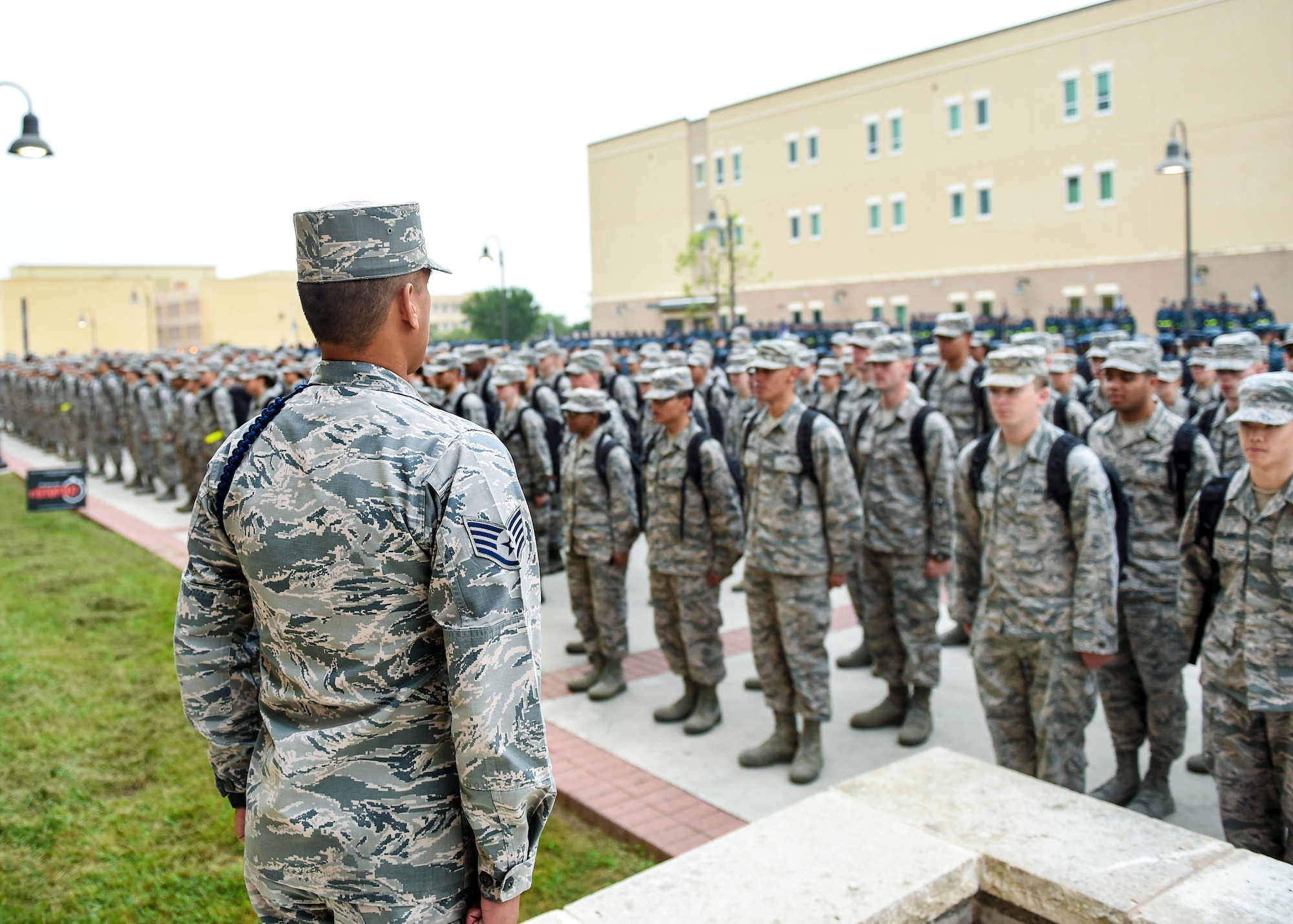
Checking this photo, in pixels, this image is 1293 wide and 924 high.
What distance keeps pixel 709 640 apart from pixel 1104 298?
34.9 meters

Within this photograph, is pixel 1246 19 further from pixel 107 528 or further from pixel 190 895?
pixel 190 895

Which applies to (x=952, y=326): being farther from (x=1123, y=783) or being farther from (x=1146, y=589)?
(x=1123, y=783)

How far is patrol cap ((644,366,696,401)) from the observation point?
6.11m

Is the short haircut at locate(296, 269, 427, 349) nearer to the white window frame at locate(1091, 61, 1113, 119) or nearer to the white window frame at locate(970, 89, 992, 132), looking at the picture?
the white window frame at locate(1091, 61, 1113, 119)

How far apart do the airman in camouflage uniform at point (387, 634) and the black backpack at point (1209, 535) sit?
3217 mm

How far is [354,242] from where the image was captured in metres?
1.94

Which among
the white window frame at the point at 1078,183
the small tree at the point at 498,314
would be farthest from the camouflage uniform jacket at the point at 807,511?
the small tree at the point at 498,314

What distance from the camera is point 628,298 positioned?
54.9 m

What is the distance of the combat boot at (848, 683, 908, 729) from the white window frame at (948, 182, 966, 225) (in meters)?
37.2

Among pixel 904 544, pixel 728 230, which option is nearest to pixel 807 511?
pixel 904 544

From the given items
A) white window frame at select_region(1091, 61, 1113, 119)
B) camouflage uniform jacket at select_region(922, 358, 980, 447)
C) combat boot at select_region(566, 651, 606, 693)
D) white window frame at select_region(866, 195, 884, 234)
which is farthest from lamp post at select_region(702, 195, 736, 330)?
combat boot at select_region(566, 651, 606, 693)

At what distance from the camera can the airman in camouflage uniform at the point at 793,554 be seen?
17.7 ft

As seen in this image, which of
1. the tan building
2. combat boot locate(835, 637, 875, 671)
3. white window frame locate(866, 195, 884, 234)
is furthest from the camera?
white window frame locate(866, 195, 884, 234)

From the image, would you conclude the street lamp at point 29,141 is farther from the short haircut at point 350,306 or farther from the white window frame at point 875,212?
the white window frame at point 875,212
